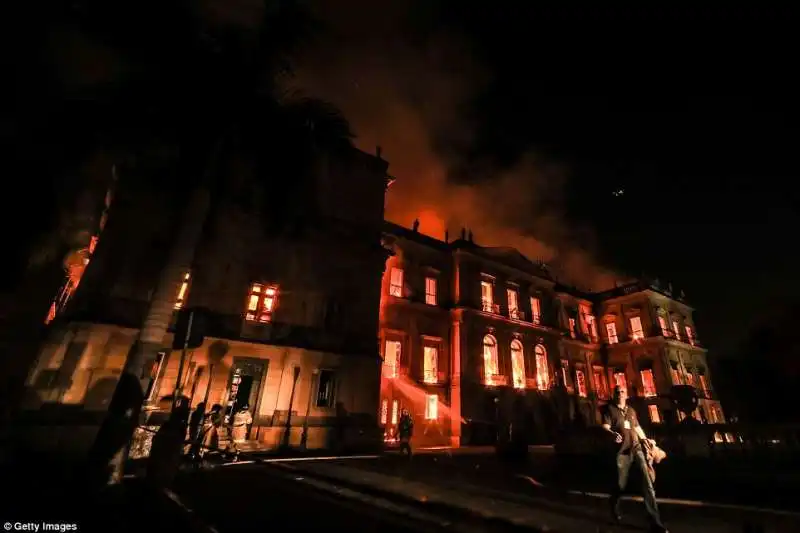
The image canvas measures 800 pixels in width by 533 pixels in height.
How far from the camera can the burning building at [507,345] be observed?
2280 cm

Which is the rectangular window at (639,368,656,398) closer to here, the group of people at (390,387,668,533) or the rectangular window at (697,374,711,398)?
the rectangular window at (697,374,711,398)

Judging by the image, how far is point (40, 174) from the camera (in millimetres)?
9477

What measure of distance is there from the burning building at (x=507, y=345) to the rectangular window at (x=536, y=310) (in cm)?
9

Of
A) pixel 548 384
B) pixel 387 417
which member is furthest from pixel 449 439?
pixel 548 384

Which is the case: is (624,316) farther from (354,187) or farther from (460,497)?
(460,497)

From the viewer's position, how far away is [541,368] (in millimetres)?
28766

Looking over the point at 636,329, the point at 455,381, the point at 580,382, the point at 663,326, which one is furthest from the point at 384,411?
the point at 663,326

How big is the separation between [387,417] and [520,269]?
16.2m

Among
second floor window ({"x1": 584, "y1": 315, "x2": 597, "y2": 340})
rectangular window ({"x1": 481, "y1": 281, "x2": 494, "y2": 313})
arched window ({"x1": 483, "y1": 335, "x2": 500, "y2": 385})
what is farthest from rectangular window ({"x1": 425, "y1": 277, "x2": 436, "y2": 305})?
second floor window ({"x1": 584, "y1": 315, "x2": 597, "y2": 340})

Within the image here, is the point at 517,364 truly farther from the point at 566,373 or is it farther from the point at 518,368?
the point at 566,373

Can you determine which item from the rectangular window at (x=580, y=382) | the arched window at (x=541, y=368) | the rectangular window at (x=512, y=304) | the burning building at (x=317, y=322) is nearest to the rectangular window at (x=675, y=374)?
the rectangular window at (x=580, y=382)

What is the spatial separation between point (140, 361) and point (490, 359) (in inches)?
890

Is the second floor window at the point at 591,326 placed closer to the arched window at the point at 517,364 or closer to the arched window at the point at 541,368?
the arched window at the point at 541,368

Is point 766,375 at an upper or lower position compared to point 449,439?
upper
